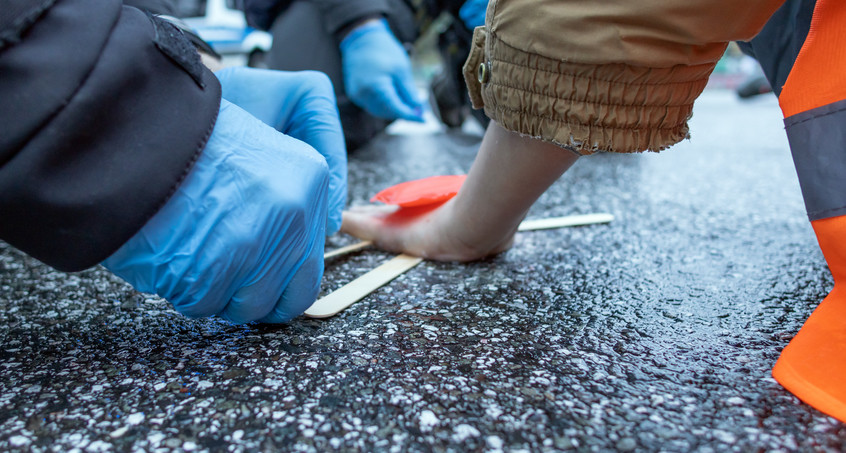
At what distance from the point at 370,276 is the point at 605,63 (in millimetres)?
471

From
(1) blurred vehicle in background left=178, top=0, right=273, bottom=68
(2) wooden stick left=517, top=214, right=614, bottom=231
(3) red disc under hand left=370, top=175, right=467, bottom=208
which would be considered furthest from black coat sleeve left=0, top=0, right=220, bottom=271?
(1) blurred vehicle in background left=178, top=0, right=273, bottom=68

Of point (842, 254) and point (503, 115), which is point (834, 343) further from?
point (503, 115)

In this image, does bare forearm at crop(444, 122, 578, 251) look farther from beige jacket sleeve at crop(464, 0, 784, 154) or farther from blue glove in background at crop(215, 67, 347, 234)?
blue glove in background at crop(215, 67, 347, 234)

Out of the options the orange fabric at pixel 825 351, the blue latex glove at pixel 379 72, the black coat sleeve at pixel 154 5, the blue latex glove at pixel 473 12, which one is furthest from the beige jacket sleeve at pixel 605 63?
the blue latex glove at pixel 473 12

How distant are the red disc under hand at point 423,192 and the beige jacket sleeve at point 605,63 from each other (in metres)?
0.36

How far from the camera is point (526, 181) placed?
0.76m

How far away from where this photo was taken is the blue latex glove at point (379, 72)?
58.9 inches

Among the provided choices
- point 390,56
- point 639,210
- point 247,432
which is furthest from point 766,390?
point 390,56

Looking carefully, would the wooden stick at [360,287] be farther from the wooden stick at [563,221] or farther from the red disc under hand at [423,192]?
the wooden stick at [563,221]

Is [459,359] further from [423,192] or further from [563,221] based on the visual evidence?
[563,221]

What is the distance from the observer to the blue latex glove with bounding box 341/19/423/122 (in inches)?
58.9

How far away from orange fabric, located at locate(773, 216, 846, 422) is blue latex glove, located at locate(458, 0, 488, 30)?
1508mm

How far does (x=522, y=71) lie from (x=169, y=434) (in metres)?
0.50

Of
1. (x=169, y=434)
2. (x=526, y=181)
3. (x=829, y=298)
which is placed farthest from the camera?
(x=526, y=181)
